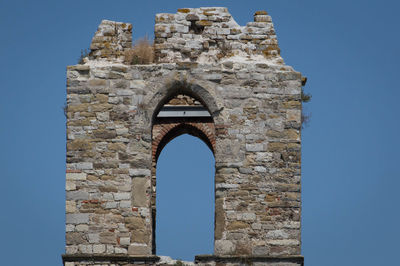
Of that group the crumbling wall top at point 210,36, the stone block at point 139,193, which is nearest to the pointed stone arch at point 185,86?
the crumbling wall top at point 210,36

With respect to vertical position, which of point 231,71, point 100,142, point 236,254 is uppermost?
point 231,71

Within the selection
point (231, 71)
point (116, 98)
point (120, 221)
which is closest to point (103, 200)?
point (120, 221)

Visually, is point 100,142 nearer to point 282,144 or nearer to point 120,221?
point 120,221

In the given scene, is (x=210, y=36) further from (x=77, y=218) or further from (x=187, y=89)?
(x=77, y=218)

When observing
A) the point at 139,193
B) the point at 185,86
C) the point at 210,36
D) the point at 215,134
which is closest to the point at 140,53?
the point at 185,86

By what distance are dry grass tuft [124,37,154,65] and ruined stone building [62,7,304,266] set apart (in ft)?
0.28

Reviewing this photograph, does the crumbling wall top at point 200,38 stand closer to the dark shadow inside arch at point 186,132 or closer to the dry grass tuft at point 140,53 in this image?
the dry grass tuft at point 140,53

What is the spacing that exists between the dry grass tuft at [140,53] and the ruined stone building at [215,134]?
9 cm

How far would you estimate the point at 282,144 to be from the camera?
57.0ft

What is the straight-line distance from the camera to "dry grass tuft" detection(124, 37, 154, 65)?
17609 millimetres

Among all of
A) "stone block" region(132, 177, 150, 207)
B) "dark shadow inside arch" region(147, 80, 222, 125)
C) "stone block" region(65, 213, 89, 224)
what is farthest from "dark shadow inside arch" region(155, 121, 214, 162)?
"stone block" region(65, 213, 89, 224)

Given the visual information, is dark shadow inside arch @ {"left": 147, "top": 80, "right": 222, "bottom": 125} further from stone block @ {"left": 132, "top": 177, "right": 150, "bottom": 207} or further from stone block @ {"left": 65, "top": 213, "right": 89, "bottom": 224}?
stone block @ {"left": 65, "top": 213, "right": 89, "bottom": 224}

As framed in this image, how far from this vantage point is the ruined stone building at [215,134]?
16984mm

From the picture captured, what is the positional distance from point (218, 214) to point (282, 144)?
1.40m
